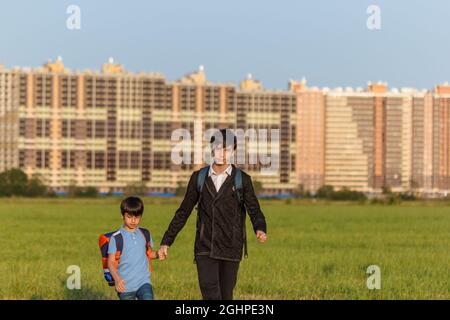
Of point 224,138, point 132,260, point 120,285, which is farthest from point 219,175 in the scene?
point 120,285

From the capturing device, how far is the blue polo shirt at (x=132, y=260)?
23.4ft

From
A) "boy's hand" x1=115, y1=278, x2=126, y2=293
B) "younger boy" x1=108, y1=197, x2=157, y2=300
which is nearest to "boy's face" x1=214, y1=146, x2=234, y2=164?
"younger boy" x1=108, y1=197, x2=157, y2=300

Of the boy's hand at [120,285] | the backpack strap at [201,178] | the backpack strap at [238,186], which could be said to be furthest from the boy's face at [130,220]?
the backpack strap at [238,186]

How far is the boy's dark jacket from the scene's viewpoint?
285 inches

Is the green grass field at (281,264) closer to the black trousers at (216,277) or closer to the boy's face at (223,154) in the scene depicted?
the black trousers at (216,277)

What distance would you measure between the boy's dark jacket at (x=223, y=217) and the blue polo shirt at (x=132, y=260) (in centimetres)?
43

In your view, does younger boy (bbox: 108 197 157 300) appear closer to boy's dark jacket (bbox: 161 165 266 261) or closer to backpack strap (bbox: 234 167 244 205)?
boy's dark jacket (bbox: 161 165 266 261)

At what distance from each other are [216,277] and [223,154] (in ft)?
2.96

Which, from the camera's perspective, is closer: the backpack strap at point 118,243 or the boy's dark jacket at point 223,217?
the backpack strap at point 118,243

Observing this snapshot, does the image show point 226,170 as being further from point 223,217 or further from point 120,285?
point 120,285

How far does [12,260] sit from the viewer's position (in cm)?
1811

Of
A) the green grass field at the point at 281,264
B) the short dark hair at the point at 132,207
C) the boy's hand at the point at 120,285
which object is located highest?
the short dark hair at the point at 132,207
